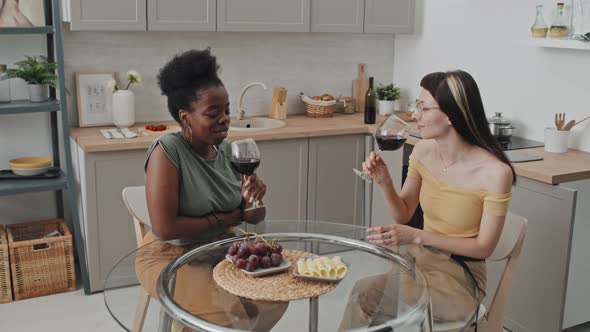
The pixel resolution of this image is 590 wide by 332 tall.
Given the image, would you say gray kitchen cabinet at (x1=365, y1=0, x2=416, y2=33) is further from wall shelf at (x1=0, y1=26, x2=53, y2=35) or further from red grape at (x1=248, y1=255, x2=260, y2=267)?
red grape at (x1=248, y1=255, x2=260, y2=267)

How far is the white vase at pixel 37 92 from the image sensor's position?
3713 mm

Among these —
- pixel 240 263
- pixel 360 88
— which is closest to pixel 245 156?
pixel 240 263

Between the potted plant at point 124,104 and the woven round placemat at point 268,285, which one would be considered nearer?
the woven round placemat at point 268,285

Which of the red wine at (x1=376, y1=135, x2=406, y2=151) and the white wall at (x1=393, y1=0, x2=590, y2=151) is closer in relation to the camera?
the red wine at (x1=376, y1=135, x2=406, y2=151)

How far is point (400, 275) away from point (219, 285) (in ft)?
1.81

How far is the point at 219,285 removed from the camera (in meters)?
1.87

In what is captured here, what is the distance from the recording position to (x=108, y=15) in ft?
12.4

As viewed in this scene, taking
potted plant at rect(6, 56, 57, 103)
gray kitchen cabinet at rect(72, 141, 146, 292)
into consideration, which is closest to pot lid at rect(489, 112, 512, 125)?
gray kitchen cabinet at rect(72, 141, 146, 292)

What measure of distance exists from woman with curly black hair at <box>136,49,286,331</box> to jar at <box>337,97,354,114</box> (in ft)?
7.84

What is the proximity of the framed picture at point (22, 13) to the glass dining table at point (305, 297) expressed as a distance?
79.2 inches

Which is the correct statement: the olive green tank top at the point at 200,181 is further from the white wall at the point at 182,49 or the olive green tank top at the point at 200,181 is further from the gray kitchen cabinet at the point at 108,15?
the white wall at the point at 182,49

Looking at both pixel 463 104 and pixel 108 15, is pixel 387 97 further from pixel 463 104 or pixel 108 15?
pixel 463 104

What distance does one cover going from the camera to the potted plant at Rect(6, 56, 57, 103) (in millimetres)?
3676

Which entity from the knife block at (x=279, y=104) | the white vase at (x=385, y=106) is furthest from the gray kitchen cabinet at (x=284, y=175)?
the white vase at (x=385, y=106)
